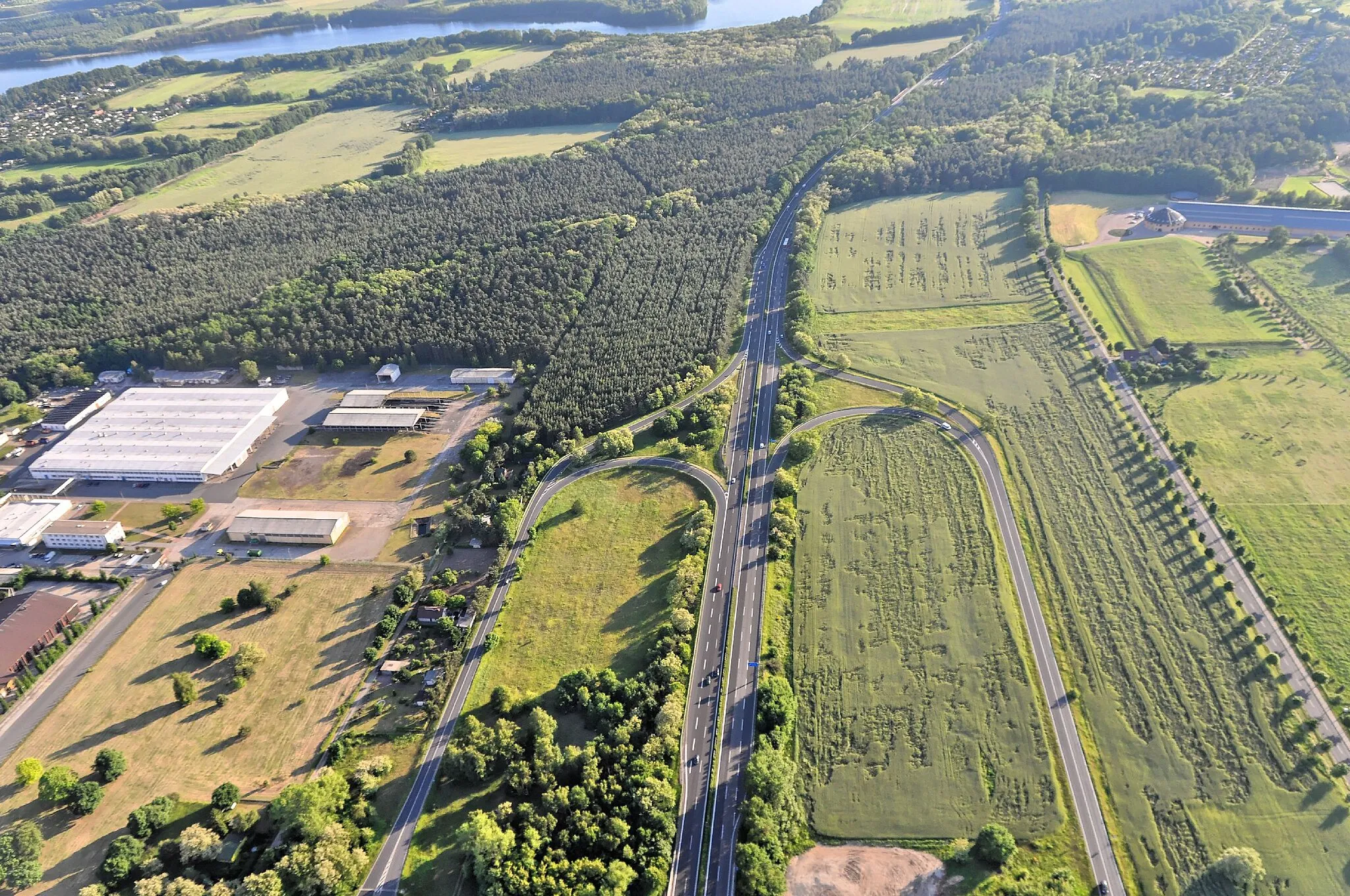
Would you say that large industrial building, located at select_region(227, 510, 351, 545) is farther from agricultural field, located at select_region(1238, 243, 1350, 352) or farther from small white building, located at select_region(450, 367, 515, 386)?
agricultural field, located at select_region(1238, 243, 1350, 352)

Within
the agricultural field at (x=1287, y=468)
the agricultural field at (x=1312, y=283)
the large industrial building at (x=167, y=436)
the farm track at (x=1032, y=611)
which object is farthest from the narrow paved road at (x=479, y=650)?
the agricultural field at (x=1312, y=283)

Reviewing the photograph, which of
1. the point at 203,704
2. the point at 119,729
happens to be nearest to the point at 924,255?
the point at 203,704

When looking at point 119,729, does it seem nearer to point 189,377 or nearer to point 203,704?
point 203,704

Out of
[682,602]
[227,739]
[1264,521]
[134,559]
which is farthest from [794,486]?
[134,559]

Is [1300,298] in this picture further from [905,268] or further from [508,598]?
[508,598]

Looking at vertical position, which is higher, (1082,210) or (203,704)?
(1082,210)

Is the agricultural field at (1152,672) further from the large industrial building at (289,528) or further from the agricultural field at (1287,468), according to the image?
the large industrial building at (289,528)

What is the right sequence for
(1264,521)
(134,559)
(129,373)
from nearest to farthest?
(1264,521), (134,559), (129,373)
